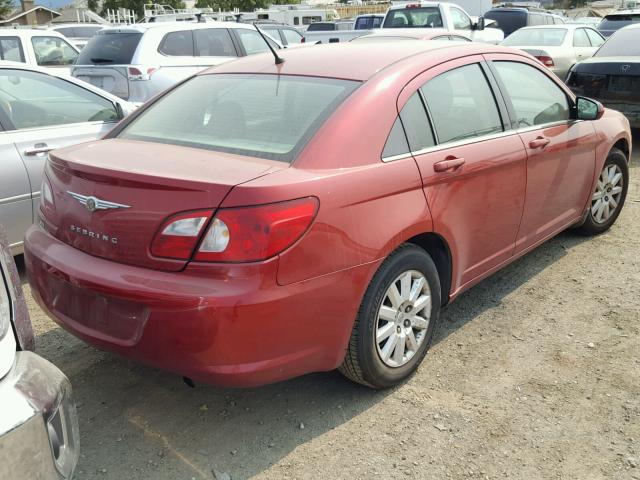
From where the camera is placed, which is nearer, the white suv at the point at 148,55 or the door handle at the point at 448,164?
the door handle at the point at 448,164

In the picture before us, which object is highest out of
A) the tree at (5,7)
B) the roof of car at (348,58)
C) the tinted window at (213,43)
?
the roof of car at (348,58)

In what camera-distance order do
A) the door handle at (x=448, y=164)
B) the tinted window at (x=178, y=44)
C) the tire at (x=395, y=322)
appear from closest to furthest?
the tire at (x=395, y=322) < the door handle at (x=448, y=164) < the tinted window at (x=178, y=44)

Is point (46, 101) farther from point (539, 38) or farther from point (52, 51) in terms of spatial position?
point (539, 38)

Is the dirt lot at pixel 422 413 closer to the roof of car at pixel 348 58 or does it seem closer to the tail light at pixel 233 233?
the tail light at pixel 233 233

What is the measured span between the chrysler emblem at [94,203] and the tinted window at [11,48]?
7.84 meters

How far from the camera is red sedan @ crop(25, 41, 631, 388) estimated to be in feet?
8.01

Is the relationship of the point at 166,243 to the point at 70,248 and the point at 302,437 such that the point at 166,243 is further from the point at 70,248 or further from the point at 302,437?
the point at 302,437

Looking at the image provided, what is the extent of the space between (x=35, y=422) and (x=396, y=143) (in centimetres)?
194

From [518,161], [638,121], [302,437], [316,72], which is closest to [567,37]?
[638,121]

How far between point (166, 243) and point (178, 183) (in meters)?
→ 0.23

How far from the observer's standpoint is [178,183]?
8.17 ft

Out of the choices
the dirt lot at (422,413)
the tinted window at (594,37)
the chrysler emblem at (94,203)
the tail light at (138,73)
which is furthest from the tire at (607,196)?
the tinted window at (594,37)

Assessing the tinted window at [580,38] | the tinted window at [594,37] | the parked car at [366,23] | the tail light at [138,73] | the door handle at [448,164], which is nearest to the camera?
the door handle at [448,164]

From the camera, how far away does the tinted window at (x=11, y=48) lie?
9328 millimetres
